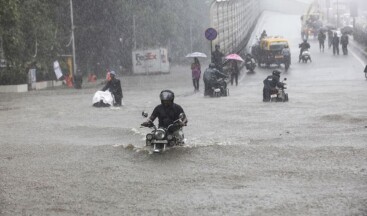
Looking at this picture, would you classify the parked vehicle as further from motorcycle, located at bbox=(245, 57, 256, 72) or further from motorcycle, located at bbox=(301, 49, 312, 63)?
motorcycle, located at bbox=(245, 57, 256, 72)

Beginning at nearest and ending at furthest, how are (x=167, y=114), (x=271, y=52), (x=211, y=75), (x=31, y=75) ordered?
(x=167, y=114) < (x=211, y=75) < (x=31, y=75) < (x=271, y=52)

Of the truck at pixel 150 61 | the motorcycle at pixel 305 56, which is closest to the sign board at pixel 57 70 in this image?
the truck at pixel 150 61

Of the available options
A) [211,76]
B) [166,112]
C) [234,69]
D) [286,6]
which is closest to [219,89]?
[211,76]

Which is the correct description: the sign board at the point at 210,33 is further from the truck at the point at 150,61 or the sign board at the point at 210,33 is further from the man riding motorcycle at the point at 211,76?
the truck at the point at 150,61

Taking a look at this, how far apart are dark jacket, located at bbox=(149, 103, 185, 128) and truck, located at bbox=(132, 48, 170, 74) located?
4220 cm

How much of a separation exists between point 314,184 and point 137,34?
5231 centimetres

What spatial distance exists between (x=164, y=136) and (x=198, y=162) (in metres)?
1.22

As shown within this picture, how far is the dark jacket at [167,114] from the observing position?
14836 millimetres

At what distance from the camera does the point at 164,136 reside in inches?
572

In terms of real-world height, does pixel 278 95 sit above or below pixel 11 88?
above

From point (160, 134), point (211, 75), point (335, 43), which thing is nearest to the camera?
point (160, 134)

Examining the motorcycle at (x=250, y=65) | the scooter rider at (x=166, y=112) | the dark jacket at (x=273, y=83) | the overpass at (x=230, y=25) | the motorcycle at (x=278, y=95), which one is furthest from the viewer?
the motorcycle at (x=250, y=65)

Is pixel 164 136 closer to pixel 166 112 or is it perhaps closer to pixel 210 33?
pixel 166 112

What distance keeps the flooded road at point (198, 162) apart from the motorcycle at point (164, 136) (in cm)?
23
